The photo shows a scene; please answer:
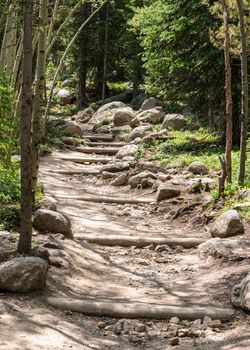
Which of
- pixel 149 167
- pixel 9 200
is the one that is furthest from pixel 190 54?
pixel 9 200

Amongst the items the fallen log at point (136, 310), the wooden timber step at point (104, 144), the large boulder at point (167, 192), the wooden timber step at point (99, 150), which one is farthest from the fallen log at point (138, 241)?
the wooden timber step at point (104, 144)

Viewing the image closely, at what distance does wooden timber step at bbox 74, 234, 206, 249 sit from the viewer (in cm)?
871

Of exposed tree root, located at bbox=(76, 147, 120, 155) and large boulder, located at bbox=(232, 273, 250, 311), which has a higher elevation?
exposed tree root, located at bbox=(76, 147, 120, 155)

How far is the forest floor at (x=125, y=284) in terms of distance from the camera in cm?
489

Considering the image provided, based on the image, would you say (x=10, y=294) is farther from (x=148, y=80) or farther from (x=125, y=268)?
(x=148, y=80)

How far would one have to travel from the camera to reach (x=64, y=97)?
109ft

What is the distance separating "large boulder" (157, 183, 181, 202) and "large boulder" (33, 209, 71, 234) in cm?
386

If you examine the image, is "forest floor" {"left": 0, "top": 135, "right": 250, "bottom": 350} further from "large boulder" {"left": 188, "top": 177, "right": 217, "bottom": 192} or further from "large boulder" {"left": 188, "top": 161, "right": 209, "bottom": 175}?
"large boulder" {"left": 188, "top": 161, "right": 209, "bottom": 175}

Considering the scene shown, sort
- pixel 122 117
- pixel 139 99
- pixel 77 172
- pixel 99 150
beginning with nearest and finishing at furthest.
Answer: pixel 77 172 → pixel 99 150 → pixel 122 117 → pixel 139 99

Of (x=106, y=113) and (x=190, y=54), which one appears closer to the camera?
(x=190, y=54)

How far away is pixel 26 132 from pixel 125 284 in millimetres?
2490

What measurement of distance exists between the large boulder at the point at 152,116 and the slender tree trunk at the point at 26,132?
18.0 metres

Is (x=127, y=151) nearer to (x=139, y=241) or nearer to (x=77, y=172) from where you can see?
(x=77, y=172)

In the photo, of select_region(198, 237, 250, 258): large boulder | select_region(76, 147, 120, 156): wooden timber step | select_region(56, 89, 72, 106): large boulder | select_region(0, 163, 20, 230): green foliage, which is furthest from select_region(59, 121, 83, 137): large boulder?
select_region(198, 237, 250, 258): large boulder
